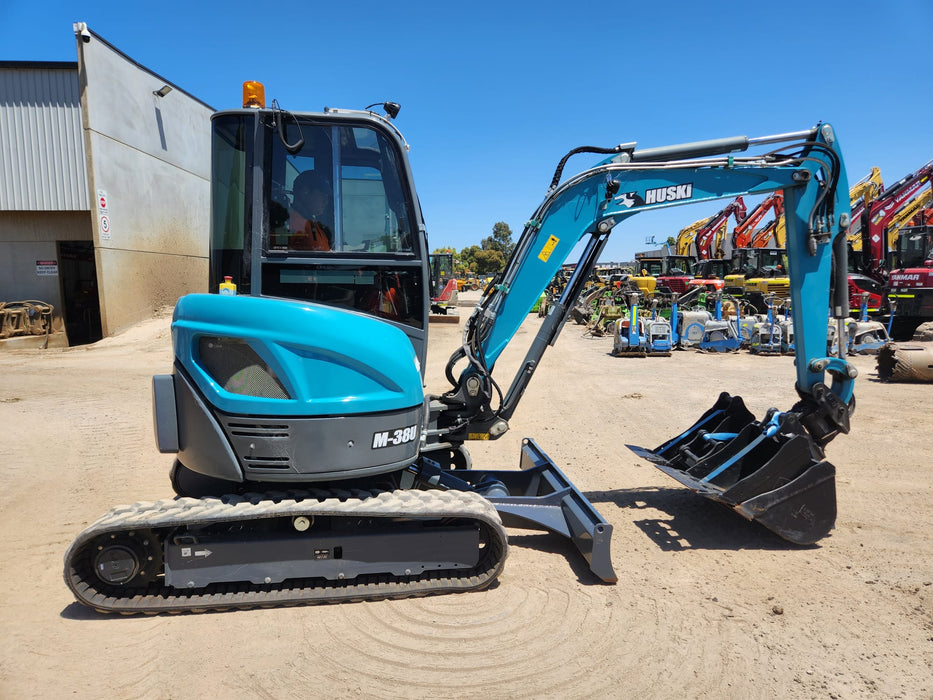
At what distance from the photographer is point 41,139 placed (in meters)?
16.4

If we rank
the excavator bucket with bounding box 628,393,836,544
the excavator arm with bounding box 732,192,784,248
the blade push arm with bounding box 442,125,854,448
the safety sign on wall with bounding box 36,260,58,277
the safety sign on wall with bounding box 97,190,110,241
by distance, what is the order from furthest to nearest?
1. the excavator arm with bounding box 732,192,784,248
2. the safety sign on wall with bounding box 36,260,58,277
3. the safety sign on wall with bounding box 97,190,110,241
4. the blade push arm with bounding box 442,125,854,448
5. the excavator bucket with bounding box 628,393,836,544

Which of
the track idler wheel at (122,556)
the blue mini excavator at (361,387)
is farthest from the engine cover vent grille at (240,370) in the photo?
the track idler wheel at (122,556)

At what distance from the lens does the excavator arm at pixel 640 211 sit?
422 centimetres

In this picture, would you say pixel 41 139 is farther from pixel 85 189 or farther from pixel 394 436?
pixel 394 436

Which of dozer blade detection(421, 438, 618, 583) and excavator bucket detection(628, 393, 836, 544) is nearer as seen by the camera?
dozer blade detection(421, 438, 618, 583)

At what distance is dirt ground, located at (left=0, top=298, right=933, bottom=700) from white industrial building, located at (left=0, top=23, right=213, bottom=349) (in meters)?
11.9

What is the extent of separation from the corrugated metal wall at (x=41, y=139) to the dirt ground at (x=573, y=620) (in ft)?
44.4

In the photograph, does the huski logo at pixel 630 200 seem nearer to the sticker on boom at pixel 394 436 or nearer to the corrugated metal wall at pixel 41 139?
the sticker on boom at pixel 394 436

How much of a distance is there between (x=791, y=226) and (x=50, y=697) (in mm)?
5331

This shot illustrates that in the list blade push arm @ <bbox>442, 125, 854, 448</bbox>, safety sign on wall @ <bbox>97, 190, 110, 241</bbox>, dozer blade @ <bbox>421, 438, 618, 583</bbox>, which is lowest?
dozer blade @ <bbox>421, 438, 618, 583</bbox>

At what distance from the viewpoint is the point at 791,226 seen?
14.8 feet

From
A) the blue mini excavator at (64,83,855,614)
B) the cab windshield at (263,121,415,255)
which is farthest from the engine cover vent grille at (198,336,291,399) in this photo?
the cab windshield at (263,121,415,255)

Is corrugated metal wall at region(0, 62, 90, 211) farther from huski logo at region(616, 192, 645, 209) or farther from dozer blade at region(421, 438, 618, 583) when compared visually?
huski logo at region(616, 192, 645, 209)

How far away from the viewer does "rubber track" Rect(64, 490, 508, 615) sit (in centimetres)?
307
